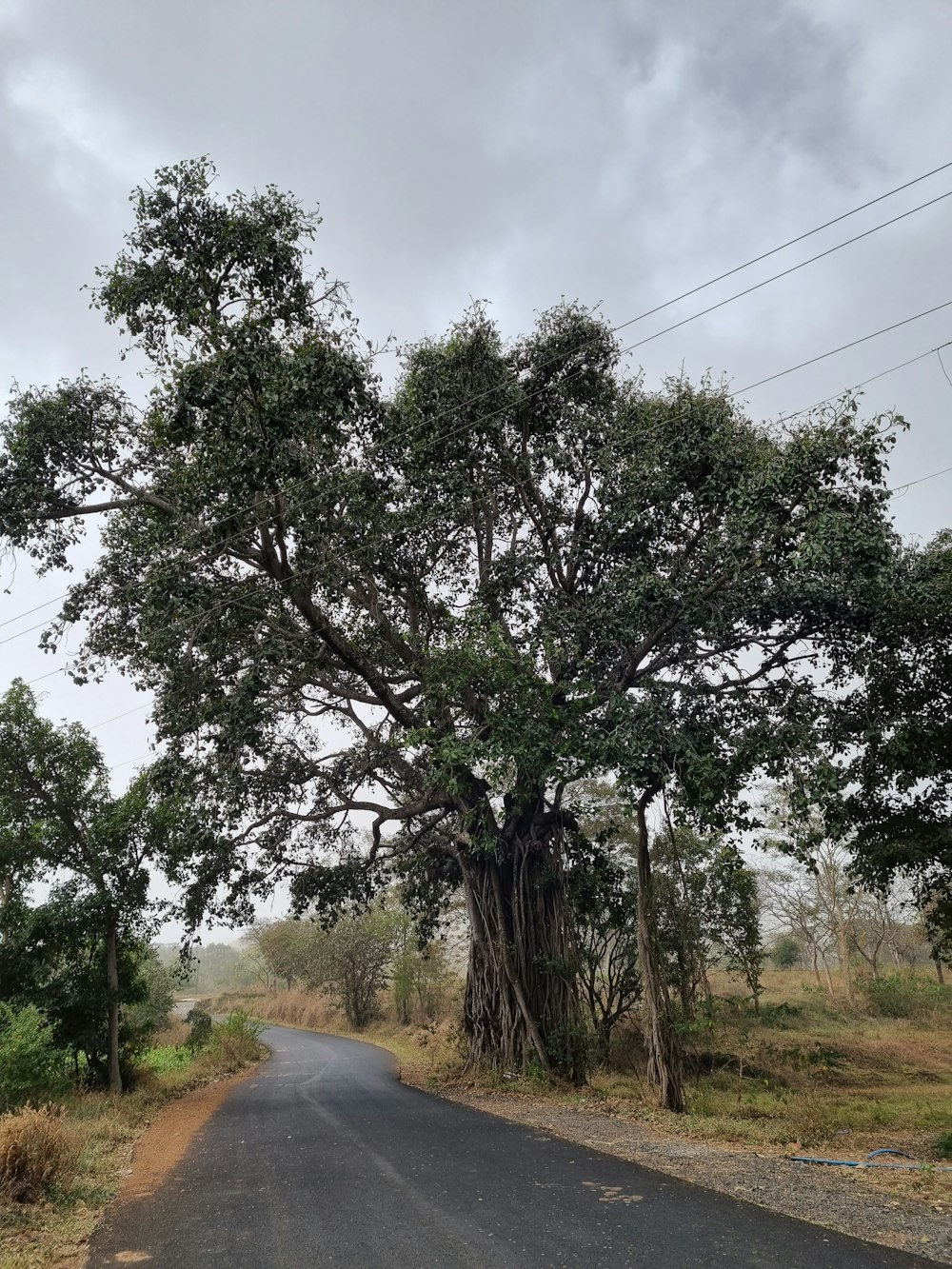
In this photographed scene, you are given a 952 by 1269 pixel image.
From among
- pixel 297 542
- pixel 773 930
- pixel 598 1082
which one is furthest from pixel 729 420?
pixel 773 930

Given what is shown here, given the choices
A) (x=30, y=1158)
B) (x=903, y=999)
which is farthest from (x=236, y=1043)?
(x=903, y=999)

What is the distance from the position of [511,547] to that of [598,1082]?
936 cm

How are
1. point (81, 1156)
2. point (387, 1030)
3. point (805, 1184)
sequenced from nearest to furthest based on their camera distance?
point (805, 1184), point (81, 1156), point (387, 1030)

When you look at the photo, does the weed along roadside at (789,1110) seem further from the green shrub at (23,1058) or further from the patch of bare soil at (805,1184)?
the green shrub at (23,1058)

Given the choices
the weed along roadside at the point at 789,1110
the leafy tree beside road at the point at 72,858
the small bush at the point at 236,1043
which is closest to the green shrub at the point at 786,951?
the weed along roadside at the point at 789,1110

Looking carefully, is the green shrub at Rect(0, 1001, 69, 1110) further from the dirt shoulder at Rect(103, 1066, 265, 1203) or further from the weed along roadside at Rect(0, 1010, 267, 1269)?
the dirt shoulder at Rect(103, 1066, 265, 1203)

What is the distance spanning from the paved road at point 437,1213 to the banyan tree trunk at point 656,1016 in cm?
233

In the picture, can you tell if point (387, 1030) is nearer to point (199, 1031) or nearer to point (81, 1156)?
point (199, 1031)

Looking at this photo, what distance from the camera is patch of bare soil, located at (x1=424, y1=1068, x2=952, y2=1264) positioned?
5.52m

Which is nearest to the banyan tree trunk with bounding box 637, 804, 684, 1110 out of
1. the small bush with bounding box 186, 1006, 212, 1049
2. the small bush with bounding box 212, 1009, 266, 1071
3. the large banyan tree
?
the large banyan tree

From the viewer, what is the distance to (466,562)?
610 inches

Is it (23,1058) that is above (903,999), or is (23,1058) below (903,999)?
above

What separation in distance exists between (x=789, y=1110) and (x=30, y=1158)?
381 inches

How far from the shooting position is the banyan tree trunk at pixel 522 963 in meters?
14.1
